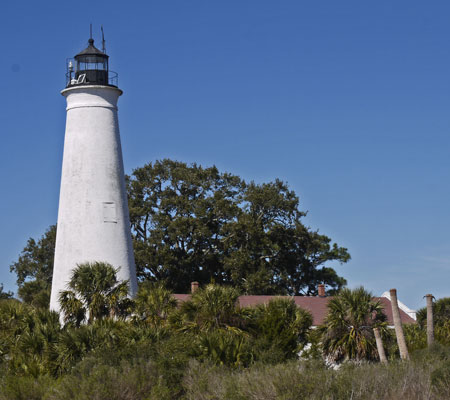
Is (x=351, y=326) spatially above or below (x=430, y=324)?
above

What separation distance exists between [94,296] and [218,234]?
27.3 metres

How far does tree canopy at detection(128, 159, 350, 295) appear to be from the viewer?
55.1 meters

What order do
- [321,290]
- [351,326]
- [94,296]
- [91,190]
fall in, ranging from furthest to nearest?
[321,290]
[91,190]
[94,296]
[351,326]

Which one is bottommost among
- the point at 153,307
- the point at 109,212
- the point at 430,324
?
the point at 430,324

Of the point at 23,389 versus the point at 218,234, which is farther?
the point at 218,234

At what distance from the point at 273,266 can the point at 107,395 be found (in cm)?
3683

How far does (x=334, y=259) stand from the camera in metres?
62.9

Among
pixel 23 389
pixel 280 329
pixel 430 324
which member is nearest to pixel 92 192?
pixel 280 329

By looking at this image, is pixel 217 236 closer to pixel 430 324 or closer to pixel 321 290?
pixel 321 290

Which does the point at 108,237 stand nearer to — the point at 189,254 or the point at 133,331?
the point at 133,331

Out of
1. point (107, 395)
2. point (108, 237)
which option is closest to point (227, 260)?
point (108, 237)

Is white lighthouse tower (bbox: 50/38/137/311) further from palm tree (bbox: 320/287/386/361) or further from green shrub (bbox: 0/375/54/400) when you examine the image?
green shrub (bbox: 0/375/54/400)

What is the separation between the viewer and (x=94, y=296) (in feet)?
98.8

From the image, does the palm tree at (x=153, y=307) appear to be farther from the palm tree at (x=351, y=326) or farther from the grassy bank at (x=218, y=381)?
the grassy bank at (x=218, y=381)
